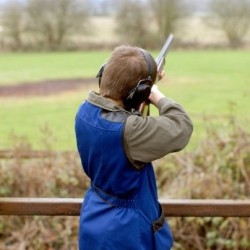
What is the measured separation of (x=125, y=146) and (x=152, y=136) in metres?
0.11

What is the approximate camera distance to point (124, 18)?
33406 mm

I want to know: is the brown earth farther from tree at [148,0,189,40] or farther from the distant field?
tree at [148,0,189,40]

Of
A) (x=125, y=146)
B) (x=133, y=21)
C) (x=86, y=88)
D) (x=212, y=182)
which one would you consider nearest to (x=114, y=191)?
(x=125, y=146)

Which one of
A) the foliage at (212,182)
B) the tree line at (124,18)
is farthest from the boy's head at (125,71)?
the tree line at (124,18)

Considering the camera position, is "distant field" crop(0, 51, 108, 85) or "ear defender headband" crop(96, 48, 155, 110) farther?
"distant field" crop(0, 51, 108, 85)

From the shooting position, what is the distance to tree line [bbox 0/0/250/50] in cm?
3344

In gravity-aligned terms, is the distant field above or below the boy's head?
below

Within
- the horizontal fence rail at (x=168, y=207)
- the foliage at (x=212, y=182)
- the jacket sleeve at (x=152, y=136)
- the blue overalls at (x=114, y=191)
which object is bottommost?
the foliage at (x=212, y=182)

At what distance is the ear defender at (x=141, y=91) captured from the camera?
2303 mm

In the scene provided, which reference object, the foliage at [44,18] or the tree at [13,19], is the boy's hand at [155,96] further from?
the tree at [13,19]

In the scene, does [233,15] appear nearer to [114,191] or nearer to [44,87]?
[44,87]

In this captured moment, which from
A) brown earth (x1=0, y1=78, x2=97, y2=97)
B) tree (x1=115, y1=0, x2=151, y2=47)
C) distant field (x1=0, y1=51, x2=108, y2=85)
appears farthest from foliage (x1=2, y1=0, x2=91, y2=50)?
brown earth (x1=0, y1=78, x2=97, y2=97)

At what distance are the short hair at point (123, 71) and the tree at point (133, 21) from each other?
3111 centimetres

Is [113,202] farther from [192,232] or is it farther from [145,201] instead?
[192,232]
